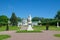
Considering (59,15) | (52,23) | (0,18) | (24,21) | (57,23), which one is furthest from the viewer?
(0,18)

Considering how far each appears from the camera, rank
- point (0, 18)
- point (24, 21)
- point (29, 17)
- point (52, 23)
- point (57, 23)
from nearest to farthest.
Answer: point (29, 17)
point (57, 23)
point (52, 23)
point (24, 21)
point (0, 18)

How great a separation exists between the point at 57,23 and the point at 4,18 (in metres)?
52.8

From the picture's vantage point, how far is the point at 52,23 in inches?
2886

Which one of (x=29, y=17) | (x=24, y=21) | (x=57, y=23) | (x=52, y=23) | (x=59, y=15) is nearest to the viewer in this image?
(x=29, y=17)

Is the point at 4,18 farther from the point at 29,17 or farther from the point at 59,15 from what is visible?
the point at 29,17

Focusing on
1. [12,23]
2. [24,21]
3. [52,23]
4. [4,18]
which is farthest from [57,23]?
[4,18]

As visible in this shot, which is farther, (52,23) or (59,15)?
(59,15)

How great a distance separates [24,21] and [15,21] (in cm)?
599

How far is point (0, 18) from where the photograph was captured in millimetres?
111062

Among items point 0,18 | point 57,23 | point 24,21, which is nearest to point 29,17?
point 57,23

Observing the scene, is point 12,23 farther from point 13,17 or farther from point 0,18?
point 0,18

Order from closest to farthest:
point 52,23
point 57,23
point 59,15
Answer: point 57,23 → point 52,23 → point 59,15

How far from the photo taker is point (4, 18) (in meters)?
109

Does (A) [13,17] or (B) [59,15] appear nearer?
(A) [13,17]
